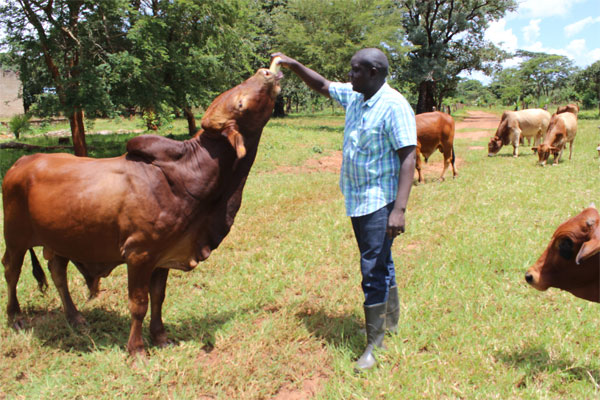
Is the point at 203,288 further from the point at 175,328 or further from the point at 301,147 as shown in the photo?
the point at 301,147

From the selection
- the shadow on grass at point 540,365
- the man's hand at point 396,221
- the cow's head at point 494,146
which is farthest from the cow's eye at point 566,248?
the cow's head at point 494,146

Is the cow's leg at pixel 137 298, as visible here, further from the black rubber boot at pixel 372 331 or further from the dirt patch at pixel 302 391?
the black rubber boot at pixel 372 331

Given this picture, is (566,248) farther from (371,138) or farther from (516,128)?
(516,128)

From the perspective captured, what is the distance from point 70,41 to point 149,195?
32.8 feet

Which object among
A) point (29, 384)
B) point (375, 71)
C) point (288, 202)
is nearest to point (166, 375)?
point (29, 384)

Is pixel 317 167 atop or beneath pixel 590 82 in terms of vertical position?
beneath

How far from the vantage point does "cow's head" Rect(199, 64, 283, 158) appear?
2.84 meters

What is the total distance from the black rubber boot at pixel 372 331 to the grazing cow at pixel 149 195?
1206 millimetres

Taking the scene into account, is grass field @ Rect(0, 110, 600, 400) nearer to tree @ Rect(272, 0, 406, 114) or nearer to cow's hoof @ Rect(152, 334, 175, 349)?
cow's hoof @ Rect(152, 334, 175, 349)

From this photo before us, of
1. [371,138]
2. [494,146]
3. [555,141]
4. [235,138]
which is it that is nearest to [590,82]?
[494,146]

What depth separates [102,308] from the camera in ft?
13.0

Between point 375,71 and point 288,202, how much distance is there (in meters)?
4.83

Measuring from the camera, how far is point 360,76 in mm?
2799

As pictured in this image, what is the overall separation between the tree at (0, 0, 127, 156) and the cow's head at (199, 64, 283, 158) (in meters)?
8.76
